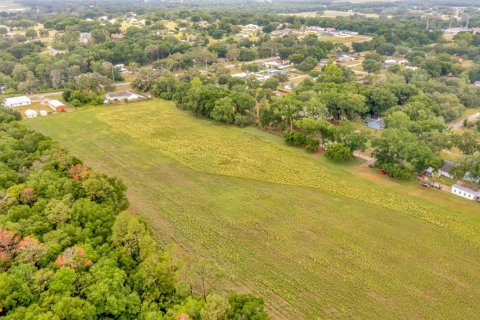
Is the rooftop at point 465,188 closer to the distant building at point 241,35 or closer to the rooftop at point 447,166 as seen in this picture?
the rooftop at point 447,166

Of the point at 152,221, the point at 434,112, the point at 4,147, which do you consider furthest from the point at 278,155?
the point at 4,147

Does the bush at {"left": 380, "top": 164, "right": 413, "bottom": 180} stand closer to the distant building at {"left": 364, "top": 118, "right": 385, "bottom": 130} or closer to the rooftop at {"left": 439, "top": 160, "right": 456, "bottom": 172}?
the rooftop at {"left": 439, "top": 160, "right": 456, "bottom": 172}

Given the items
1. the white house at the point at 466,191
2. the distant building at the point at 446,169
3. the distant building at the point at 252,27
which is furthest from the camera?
the distant building at the point at 252,27

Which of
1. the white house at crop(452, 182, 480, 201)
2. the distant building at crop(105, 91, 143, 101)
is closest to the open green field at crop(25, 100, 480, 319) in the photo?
the white house at crop(452, 182, 480, 201)

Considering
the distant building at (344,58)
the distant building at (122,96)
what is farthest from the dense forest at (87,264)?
the distant building at (344,58)

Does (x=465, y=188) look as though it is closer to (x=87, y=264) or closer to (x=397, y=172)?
(x=397, y=172)

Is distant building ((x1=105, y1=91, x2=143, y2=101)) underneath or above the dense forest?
underneath

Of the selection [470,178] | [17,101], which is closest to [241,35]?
[17,101]

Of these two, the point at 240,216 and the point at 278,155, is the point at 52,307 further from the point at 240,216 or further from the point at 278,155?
the point at 278,155
